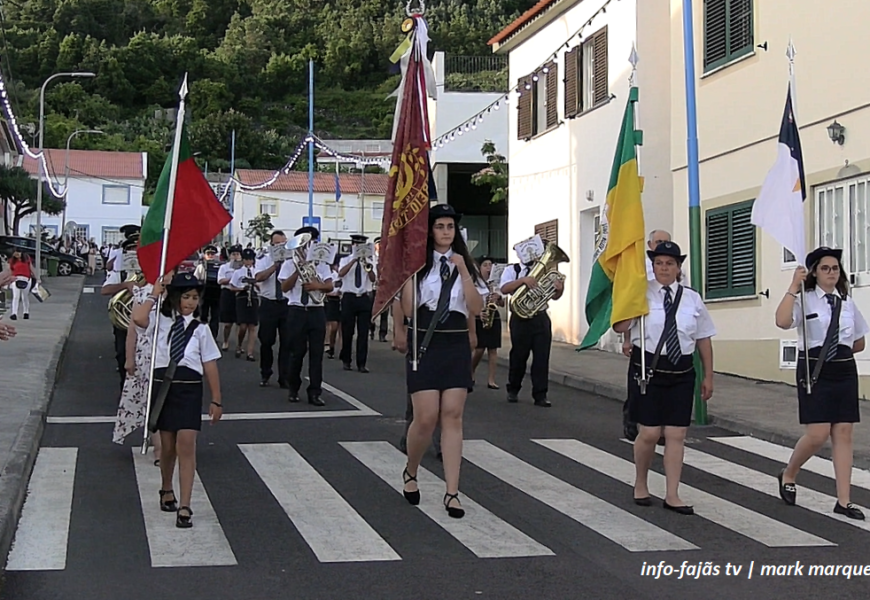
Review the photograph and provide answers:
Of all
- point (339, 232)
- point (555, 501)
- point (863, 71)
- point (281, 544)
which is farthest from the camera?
point (339, 232)

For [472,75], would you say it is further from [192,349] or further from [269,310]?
[192,349]

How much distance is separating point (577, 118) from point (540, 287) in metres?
10.6

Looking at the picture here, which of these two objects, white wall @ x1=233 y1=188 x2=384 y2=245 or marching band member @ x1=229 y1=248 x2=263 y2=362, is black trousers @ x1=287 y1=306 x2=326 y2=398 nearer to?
marching band member @ x1=229 y1=248 x2=263 y2=362

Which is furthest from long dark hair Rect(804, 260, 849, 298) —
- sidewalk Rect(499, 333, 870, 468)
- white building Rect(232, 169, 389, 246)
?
white building Rect(232, 169, 389, 246)

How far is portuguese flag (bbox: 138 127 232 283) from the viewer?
8594 mm

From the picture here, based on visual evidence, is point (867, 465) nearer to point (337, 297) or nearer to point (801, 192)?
point (801, 192)

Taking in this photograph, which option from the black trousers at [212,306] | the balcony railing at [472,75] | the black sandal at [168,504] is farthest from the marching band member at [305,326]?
the balcony railing at [472,75]

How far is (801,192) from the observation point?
8.98m

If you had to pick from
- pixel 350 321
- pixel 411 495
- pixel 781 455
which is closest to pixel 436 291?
pixel 411 495

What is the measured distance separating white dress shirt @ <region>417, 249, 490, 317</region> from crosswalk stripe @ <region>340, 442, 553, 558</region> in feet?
4.38

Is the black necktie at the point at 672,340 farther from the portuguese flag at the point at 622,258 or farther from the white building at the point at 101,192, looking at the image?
the white building at the point at 101,192

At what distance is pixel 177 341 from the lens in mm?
8008

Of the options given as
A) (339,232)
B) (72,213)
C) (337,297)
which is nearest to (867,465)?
(337,297)

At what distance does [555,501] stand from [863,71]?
794 centimetres
